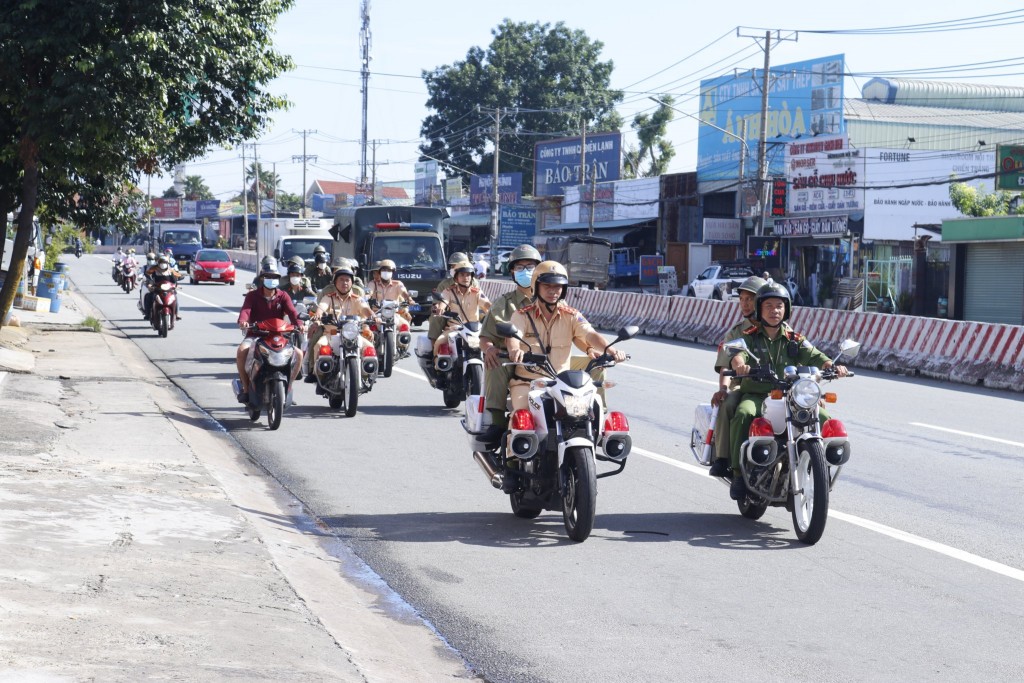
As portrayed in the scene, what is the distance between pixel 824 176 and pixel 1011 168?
50.1 ft

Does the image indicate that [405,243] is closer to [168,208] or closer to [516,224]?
[516,224]

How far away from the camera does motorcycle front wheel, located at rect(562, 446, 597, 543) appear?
764 cm

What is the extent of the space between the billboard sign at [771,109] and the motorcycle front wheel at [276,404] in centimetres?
4327

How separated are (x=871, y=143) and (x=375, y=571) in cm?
5682

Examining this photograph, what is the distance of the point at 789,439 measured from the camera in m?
7.94

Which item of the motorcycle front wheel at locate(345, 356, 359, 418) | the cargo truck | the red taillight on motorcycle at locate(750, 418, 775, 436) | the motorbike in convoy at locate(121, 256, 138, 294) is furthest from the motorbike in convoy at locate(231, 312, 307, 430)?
the motorbike in convoy at locate(121, 256, 138, 294)

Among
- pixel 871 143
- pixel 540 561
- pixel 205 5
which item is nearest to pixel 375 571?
pixel 540 561

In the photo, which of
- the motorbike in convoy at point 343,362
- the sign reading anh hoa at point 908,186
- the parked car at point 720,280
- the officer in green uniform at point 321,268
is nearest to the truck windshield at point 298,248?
the officer in green uniform at point 321,268

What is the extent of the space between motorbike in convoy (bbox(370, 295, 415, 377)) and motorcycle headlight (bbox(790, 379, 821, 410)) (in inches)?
396

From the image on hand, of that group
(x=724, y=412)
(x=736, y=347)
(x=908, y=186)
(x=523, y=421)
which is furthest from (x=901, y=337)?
(x=908, y=186)

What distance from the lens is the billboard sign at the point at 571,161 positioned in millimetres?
75938

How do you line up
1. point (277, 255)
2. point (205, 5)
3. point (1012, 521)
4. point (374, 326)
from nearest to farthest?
point (1012, 521) < point (374, 326) < point (205, 5) < point (277, 255)

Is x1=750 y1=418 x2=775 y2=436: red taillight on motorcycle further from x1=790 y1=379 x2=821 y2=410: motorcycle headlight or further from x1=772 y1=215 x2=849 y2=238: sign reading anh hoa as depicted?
x1=772 y1=215 x2=849 y2=238: sign reading anh hoa

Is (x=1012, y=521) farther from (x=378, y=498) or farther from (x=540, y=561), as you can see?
(x=378, y=498)
